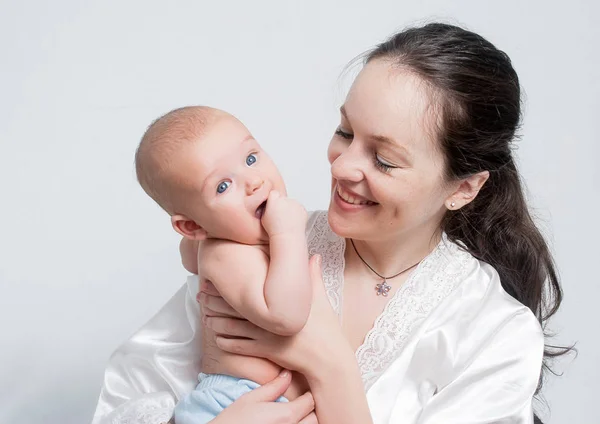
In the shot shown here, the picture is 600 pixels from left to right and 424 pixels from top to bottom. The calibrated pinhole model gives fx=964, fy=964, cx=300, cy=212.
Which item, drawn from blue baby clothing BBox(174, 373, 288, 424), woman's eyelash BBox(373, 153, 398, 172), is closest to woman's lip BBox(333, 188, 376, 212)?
woman's eyelash BBox(373, 153, 398, 172)

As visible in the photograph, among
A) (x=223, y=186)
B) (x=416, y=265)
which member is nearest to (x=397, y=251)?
(x=416, y=265)

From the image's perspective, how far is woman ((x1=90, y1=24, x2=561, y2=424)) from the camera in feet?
8.54

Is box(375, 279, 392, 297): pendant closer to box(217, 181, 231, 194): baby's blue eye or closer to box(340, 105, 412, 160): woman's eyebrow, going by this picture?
box(340, 105, 412, 160): woman's eyebrow

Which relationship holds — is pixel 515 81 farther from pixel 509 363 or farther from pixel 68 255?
pixel 68 255

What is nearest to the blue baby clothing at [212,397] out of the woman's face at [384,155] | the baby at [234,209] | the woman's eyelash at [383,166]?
the baby at [234,209]

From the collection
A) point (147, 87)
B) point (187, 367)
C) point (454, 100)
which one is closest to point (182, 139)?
point (454, 100)

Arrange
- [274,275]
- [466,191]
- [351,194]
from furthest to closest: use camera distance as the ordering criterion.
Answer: [466,191] < [351,194] < [274,275]

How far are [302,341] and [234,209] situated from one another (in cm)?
43

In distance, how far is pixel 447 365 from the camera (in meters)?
2.74

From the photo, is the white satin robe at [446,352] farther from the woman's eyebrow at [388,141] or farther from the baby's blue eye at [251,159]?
the baby's blue eye at [251,159]

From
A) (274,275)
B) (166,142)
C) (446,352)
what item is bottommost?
(446,352)

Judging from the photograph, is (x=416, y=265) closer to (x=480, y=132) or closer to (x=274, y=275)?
(x=480, y=132)

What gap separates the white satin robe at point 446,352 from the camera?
272cm

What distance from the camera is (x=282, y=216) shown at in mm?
2422
